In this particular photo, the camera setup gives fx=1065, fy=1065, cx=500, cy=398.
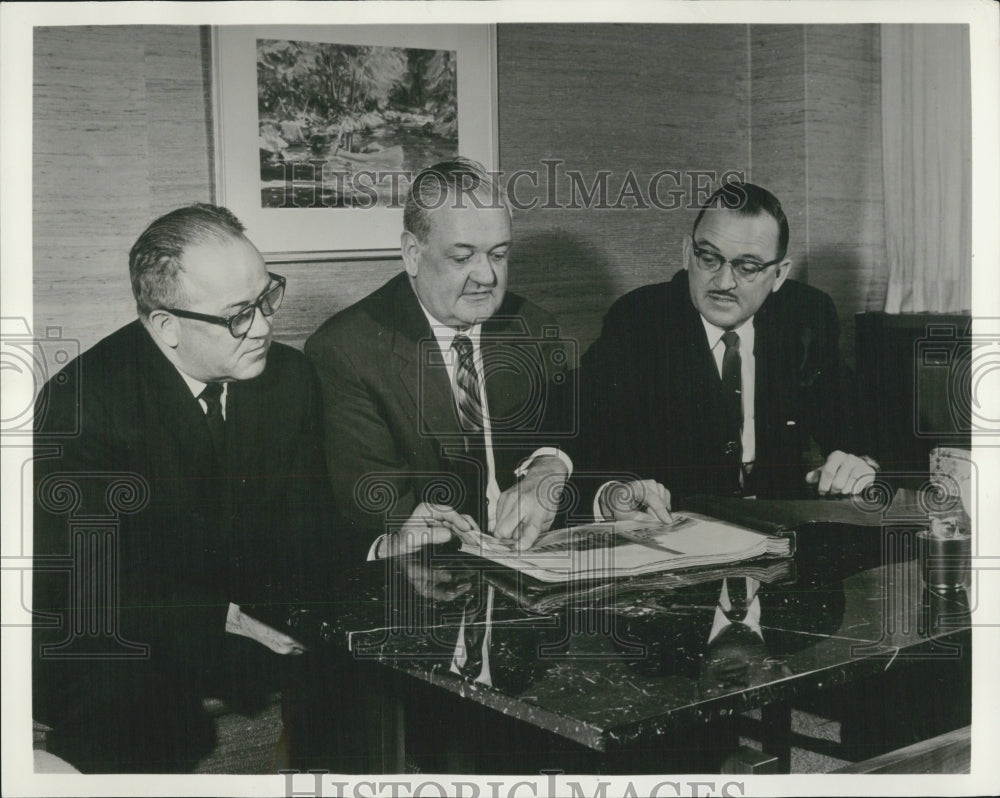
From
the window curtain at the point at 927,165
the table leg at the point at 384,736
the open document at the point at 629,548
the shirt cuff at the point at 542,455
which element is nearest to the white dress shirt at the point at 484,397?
the shirt cuff at the point at 542,455

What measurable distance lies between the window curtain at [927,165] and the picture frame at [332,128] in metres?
1.03

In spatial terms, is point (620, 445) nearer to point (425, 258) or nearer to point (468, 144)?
point (425, 258)

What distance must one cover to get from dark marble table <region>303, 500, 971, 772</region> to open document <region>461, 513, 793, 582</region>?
0.11 ft

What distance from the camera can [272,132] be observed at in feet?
8.16

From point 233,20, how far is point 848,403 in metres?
1.77

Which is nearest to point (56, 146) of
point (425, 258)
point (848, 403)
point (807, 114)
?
point (425, 258)

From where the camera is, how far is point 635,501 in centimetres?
260

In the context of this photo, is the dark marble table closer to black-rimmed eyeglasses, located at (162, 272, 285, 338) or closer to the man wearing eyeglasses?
the man wearing eyeglasses

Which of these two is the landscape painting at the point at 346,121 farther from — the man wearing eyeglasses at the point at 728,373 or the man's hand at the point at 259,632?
the man's hand at the point at 259,632

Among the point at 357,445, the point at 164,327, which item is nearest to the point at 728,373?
the point at 357,445

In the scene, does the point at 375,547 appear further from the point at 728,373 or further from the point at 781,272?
the point at 781,272

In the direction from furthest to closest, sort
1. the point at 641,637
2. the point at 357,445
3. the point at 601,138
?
1. the point at 601,138
2. the point at 357,445
3. the point at 641,637

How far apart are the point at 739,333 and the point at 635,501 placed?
1.76 feet

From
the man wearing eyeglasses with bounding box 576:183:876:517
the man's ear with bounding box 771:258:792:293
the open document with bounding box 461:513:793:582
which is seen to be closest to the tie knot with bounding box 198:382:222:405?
the open document with bounding box 461:513:793:582
